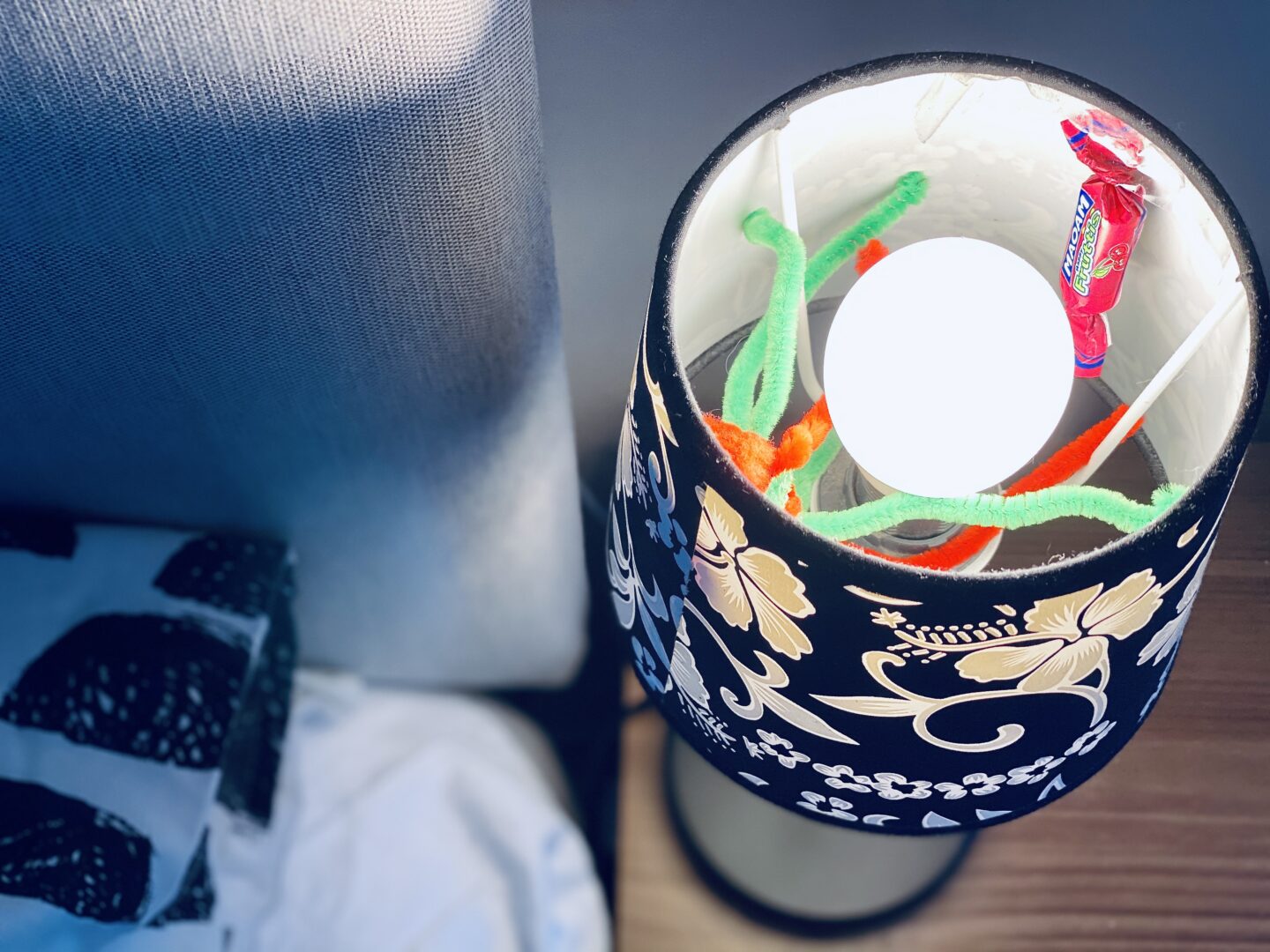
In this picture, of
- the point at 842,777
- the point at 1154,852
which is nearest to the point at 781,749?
the point at 842,777

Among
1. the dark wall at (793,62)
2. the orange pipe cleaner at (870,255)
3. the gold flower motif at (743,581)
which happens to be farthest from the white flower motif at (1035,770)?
the dark wall at (793,62)

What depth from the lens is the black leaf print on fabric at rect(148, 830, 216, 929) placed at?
60 cm

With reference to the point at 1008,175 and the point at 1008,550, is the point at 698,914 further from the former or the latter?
the point at 1008,175

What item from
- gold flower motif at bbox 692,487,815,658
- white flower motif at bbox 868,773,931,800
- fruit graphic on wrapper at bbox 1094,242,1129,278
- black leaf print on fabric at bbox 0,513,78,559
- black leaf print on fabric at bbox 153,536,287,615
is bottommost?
black leaf print on fabric at bbox 153,536,287,615

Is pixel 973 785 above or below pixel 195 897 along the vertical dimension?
above

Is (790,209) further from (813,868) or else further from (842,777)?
(813,868)

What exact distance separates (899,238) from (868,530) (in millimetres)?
177

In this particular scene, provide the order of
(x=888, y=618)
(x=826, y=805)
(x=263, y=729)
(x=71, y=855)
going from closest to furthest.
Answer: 1. (x=888, y=618)
2. (x=826, y=805)
3. (x=71, y=855)
4. (x=263, y=729)

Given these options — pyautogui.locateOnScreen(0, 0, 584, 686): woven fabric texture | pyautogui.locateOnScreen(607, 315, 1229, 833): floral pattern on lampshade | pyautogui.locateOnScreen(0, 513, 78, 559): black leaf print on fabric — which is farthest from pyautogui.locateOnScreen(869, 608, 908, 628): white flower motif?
pyautogui.locateOnScreen(0, 513, 78, 559): black leaf print on fabric

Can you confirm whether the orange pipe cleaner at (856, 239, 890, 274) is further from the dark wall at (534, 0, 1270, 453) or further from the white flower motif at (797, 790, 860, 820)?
the white flower motif at (797, 790, 860, 820)

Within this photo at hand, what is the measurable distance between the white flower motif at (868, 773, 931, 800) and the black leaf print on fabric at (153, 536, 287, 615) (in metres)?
Answer: 0.39

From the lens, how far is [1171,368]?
376 millimetres

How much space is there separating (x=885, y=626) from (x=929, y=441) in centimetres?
7

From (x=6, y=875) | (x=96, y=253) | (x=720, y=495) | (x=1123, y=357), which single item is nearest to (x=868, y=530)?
(x=720, y=495)
